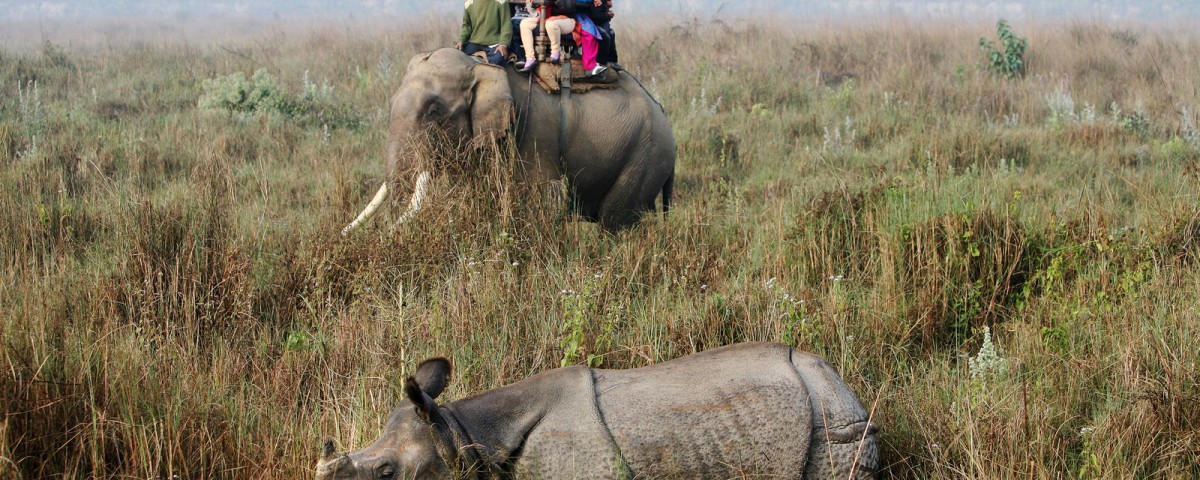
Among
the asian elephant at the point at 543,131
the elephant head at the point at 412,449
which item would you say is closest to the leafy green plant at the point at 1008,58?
the asian elephant at the point at 543,131

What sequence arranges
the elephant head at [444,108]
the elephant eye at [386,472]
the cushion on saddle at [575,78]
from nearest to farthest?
the elephant eye at [386,472] → the elephant head at [444,108] → the cushion on saddle at [575,78]

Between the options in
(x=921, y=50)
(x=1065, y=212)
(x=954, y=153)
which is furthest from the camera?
(x=921, y=50)

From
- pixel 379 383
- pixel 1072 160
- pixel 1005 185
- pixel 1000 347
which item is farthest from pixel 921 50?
pixel 379 383

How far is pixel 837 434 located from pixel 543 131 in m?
4.06

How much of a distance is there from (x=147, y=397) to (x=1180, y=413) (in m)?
3.55

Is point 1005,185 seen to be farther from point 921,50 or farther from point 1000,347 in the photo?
point 921,50

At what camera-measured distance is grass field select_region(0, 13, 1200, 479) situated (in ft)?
12.1

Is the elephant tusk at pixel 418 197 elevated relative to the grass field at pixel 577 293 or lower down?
elevated

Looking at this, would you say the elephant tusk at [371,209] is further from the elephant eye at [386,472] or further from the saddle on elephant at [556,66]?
the elephant eye at [386,472]

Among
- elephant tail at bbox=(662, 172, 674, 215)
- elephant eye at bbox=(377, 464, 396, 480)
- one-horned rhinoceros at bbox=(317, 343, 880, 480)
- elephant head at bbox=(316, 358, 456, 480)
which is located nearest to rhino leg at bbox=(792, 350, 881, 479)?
one-horned rhinoceros at bbox=(317, 343, 880, 480)

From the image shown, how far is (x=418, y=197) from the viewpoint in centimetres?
614

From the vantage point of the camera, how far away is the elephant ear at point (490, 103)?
667 cm

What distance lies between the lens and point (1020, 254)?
18.7ft

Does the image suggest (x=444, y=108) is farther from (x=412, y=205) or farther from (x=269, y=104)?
(x=269, y=104)
